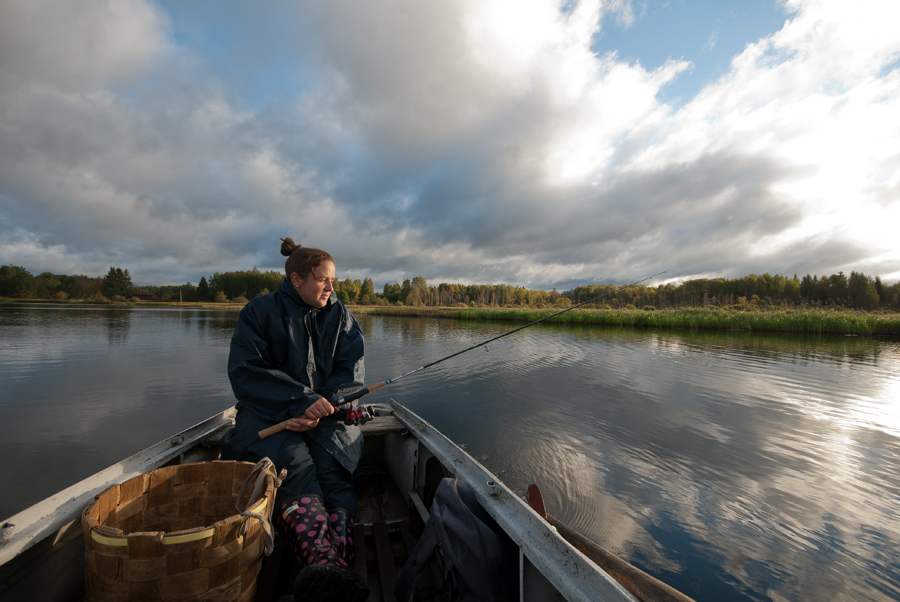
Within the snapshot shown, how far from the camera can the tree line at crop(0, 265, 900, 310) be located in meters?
59.6

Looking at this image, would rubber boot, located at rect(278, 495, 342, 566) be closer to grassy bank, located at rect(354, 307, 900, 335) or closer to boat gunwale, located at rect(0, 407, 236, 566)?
boat gunwale, located at rect(0, 407, 236, 566)

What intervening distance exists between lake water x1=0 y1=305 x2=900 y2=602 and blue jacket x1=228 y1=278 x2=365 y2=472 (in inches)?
98.3

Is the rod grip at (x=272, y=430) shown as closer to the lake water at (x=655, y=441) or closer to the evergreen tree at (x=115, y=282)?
the lake water at (x=655, y=441)

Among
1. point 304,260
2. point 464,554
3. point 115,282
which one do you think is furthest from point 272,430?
point 115,282

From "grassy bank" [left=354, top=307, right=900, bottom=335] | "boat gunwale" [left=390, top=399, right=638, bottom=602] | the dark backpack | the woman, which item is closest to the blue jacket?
the woman

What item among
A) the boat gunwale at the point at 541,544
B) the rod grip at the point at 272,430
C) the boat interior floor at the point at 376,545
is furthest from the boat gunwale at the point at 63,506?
the boat gunwale at the point at 541,544

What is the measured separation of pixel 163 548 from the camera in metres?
1.30

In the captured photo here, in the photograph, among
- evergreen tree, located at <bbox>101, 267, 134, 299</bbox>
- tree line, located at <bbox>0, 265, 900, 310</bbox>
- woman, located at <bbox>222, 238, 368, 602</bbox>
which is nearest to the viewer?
woman, located at <bbox>222, 238, 368, 602</bbox>

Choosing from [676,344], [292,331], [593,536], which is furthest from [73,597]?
[676,344]

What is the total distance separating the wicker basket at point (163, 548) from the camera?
1.28m

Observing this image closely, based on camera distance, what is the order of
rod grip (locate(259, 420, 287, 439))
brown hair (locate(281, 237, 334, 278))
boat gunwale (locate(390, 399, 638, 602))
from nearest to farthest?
boat gunwale (locate(390, 399, 638, 602)), rod grip (locate(259, 420, 287, 439)), brown hair (locate(281, 237, 334, 278))

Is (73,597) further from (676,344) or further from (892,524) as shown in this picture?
(676,344)

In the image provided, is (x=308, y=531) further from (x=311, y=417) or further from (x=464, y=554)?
(x=464, y=554)

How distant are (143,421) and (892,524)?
10.1 metres
